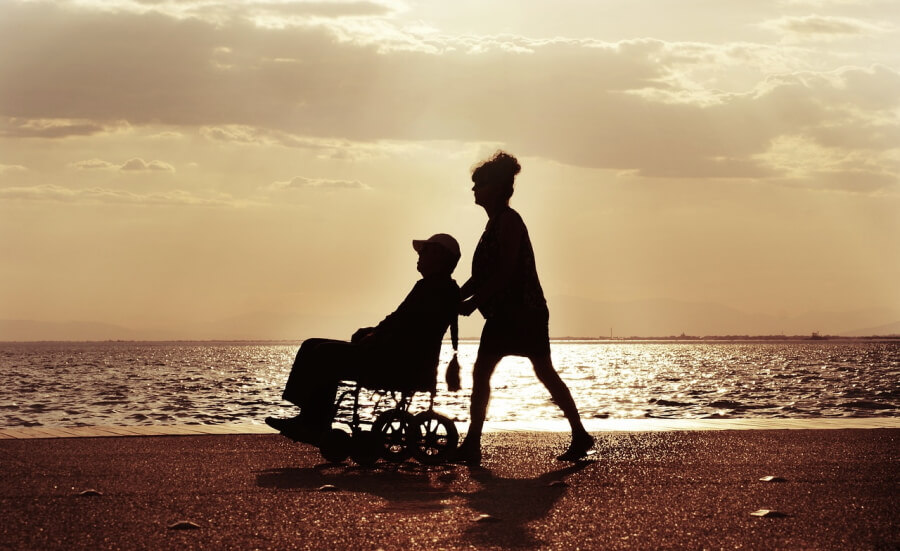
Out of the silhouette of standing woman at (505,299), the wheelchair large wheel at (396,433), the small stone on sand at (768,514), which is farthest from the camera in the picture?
the silhouette of standing woman at (505,299)

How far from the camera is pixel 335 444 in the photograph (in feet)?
28.3

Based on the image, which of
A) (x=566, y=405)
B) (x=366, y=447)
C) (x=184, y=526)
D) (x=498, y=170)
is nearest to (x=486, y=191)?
(x=498, y=170)

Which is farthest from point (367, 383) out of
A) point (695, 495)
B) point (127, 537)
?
point (127, 537)

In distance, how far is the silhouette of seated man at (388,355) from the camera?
340 inches

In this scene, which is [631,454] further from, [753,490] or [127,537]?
[127,537]

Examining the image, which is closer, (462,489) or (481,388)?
(462,489)

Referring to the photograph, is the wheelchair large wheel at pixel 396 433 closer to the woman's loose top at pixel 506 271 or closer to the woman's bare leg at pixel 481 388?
the woman's bare leg at pixel 481 388

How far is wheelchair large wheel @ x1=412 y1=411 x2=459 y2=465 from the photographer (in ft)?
28.9

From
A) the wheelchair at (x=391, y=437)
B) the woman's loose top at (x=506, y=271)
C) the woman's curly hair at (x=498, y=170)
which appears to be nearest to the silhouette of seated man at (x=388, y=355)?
the wheelchair at (x=391, y=437)

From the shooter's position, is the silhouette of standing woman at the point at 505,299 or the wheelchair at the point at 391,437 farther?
the silhouette of standing woman at the point at 505,299

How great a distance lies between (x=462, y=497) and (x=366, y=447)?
202cm

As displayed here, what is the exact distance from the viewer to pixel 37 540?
5234mm

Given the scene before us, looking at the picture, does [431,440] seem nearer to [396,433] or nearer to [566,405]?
[396,433]

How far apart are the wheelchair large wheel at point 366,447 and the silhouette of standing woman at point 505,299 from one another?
2.41 ft
